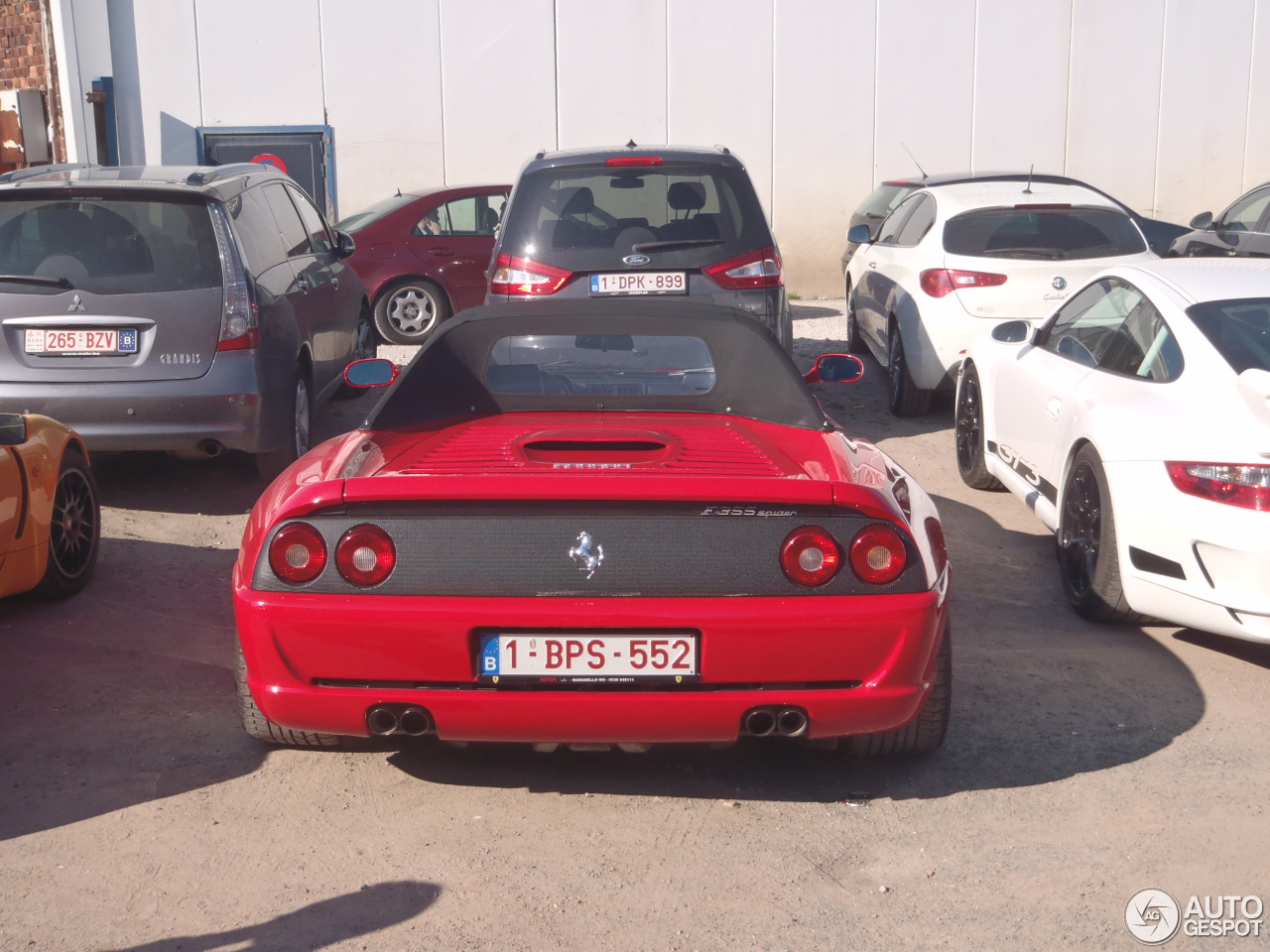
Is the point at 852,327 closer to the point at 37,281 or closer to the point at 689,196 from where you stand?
the point at 689,196

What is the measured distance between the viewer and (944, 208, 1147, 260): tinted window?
8992 millimetres

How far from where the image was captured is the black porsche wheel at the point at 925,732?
400 cm

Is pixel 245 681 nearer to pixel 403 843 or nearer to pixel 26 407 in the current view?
pixel 403 843

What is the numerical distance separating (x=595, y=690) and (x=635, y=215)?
4.59 meters

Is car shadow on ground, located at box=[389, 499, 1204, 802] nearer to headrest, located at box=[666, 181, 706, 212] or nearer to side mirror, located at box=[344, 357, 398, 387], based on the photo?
side mirror, located at box=[344, 357, 398, 387]

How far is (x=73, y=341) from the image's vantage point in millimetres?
6844

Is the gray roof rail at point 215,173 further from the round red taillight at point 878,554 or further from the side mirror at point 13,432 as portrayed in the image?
the round red taillight at point 878,554

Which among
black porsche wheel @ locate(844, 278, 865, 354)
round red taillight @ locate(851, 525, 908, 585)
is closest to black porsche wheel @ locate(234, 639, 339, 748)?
round red taillight @ locate(851, 525, 908, 585)

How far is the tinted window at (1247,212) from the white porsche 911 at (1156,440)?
6.88m

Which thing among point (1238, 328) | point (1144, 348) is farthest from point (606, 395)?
point (1238, 328)

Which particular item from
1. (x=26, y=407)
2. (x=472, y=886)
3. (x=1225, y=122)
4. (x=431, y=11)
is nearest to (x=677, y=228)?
(x=26, y=407)

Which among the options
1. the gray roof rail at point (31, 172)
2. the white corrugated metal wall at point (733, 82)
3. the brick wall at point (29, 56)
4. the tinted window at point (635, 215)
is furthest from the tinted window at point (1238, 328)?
the brick wall at point (29, 56)

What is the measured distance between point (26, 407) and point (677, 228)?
3544mm

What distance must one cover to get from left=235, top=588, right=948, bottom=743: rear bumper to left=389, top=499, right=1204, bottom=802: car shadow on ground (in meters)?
0.50
